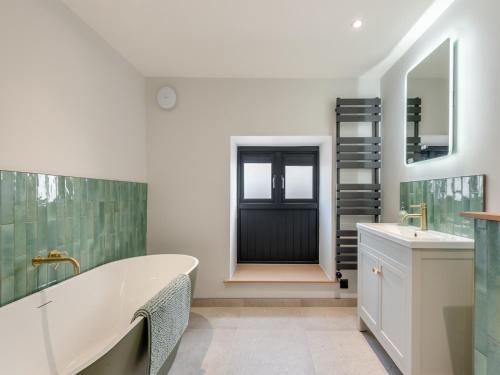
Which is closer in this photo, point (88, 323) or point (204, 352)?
point (88, 323)

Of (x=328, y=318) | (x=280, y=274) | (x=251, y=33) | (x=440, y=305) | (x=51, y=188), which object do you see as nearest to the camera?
(x=440, y=305)

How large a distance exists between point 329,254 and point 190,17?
2500mm

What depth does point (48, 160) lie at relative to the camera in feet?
5.34

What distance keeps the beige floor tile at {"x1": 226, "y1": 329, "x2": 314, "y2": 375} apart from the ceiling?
2.39m

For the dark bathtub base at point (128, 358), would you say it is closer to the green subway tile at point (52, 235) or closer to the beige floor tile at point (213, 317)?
the green subway tile at point (52, 235)

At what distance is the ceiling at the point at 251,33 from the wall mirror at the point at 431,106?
32 cm

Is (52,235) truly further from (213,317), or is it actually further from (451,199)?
(451,199)

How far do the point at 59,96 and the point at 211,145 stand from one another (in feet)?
4.61

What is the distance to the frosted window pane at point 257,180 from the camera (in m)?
3.57

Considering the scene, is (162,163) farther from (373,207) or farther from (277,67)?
(373,207)

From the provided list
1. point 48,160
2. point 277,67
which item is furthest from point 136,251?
point 277,67

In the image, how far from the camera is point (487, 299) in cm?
114

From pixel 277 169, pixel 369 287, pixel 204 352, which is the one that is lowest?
pixel 204 352

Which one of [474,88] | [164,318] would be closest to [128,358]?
[164,318]
